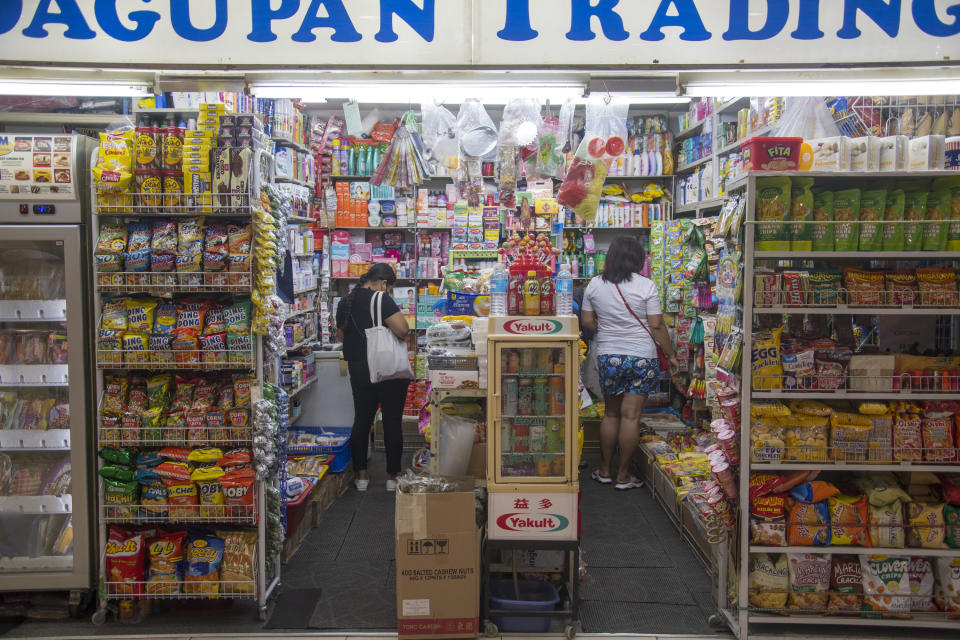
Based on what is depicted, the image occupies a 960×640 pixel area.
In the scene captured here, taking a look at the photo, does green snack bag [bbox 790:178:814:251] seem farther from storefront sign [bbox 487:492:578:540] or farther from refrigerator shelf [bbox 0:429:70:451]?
refrigerator shelf [bbox 0:429:70:451]

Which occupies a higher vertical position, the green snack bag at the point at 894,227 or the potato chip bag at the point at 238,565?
the green snack bag at the point at 894,227

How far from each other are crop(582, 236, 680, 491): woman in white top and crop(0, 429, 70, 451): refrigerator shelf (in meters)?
3.58

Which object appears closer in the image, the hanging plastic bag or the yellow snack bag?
the yellow snack bag

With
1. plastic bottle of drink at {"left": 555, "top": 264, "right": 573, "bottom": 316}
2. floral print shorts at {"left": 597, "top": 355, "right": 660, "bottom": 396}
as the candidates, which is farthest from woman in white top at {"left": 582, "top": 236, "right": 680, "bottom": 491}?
plastic bottle of drink at {"left": 555, "top": 264, "right": 573, "bottom": 316}

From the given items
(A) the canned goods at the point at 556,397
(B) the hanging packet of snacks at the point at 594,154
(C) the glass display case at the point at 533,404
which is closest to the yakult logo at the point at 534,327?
(C) the glass display case at the point at 533,404

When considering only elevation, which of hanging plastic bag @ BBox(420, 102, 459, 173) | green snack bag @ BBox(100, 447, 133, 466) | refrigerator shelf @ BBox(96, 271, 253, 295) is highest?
hanging plastic bag @ BBox(420, 102, 459, 173)

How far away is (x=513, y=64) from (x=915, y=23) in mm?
1424

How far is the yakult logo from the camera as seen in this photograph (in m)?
3.24

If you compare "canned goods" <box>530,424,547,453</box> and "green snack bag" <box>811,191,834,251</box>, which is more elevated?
"green snack bag" <box>811,191,834,251</box>

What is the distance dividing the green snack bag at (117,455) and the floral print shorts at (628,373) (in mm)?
3373

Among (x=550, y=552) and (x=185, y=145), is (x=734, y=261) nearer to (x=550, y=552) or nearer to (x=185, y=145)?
(x=550, y=552)

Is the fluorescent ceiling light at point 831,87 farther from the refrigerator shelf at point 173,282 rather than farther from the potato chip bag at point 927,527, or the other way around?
the refrigerator shelf at point 173,282

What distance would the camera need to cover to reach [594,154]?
13.2ft

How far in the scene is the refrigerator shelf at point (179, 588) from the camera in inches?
134
